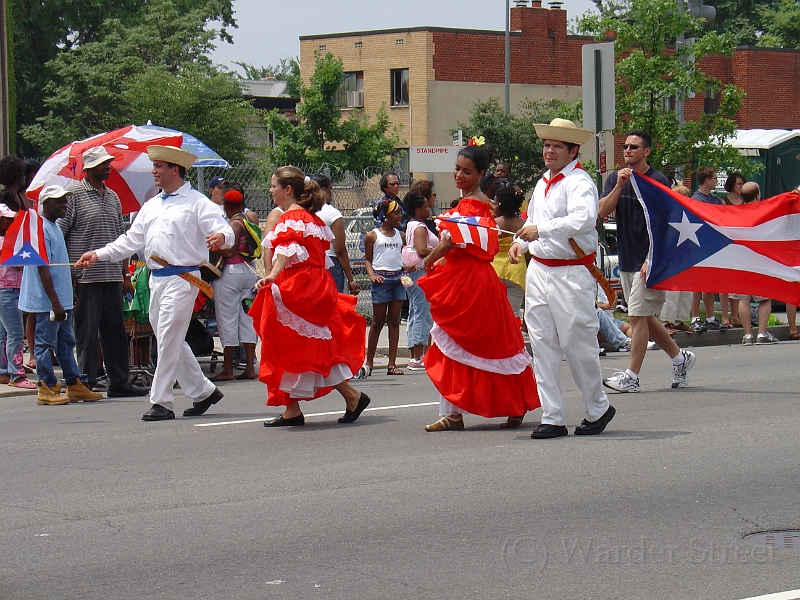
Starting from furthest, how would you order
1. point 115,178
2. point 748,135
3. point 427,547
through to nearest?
point 748,135
point 115,178
point 427,547

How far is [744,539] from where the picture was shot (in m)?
5.64

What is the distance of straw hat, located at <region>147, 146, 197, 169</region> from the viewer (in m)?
9.02

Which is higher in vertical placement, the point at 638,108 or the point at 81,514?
the point at 638,108

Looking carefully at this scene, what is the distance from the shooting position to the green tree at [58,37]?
55.2m

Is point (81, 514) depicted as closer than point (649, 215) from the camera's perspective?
Yes

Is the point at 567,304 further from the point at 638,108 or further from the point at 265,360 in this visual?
the point at 638,108

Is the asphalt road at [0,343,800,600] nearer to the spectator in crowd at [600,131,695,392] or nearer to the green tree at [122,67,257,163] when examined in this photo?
the spectator in crowd at [600,131,695,392]

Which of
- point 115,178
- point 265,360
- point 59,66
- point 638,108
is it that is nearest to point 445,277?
point 265,360

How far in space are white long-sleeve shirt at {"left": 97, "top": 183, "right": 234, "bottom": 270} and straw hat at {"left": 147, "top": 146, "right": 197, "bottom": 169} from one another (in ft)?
0.68

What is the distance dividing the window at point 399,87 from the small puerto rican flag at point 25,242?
4174cm

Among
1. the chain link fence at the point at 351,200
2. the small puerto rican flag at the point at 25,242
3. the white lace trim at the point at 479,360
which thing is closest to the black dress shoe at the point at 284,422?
the white lace trim at the point at 479,360

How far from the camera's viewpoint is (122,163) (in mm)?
12883

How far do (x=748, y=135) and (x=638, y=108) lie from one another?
509 centimetres

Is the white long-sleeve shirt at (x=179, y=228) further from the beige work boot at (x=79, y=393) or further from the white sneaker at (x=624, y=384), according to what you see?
the white sneaker at (x=624, y=384)
